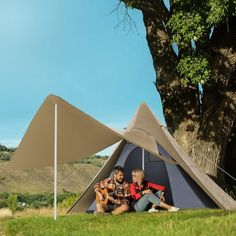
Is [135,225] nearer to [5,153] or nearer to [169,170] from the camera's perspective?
[169,170]

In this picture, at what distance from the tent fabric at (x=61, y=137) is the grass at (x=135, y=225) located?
1497mm

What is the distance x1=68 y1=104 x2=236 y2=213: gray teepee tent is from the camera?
11.1 meters

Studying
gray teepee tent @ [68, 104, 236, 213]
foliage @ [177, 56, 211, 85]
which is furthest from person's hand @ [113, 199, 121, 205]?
foliage @ [177, 56, 211, 85]

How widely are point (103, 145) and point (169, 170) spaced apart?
4.71 feet

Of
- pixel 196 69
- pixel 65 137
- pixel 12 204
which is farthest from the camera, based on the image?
pixel 12 204

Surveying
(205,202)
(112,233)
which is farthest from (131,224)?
(205,202)

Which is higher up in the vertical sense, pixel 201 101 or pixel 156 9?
pixel 156 9

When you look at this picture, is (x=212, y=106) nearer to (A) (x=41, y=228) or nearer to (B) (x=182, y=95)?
(B) (x=182, y=95)

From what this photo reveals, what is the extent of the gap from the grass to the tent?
78 centimetres

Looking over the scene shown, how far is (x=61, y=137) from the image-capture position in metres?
11.5

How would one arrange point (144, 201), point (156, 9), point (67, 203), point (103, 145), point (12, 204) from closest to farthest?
point (144, 201)
point (103, 145)
point (156, 9)
point (12, 204)
point (67, 203)

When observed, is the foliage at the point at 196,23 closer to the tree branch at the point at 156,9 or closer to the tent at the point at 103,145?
the tent at the point at 103,145

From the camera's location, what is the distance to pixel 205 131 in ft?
46.2

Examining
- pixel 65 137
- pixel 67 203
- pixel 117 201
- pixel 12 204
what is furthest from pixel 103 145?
pixel 67 203
